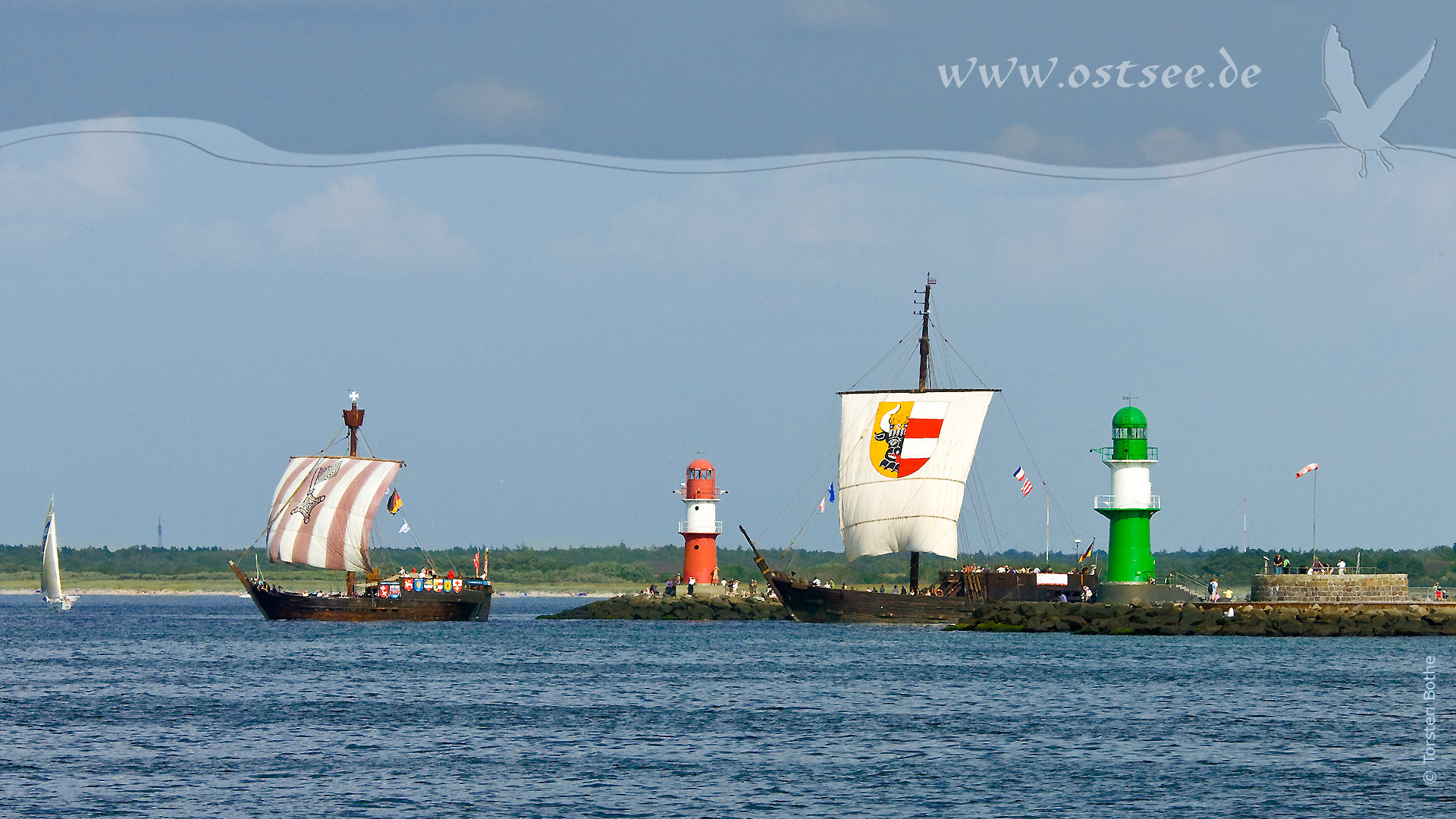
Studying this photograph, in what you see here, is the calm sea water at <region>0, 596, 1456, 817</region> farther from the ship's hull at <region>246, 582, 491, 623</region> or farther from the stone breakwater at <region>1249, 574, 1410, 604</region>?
the ship's hull at <region>246, 582, 491, 623</region>

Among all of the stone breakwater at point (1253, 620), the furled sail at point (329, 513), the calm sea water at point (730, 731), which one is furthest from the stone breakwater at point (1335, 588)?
the furled sail at point (329, 513)

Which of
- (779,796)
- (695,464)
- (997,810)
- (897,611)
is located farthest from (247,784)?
(695,464)

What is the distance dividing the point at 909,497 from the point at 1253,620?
2361 centimetres

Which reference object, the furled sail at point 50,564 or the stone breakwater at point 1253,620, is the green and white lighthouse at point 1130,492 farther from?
the furled sail at point 50,564

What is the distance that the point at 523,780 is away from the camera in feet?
99.2

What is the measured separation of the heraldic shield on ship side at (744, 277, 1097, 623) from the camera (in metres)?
88.9

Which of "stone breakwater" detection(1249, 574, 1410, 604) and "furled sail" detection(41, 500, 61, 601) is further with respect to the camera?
"furled sail" detection(41, 500, 61, 601)

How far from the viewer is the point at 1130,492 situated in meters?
74.5

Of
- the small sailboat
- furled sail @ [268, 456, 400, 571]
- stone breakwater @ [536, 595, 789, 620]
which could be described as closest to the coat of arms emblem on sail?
stone breakwater @ [536, 595, 789, 620]

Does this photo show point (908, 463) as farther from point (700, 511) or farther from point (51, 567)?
point (51, 567)

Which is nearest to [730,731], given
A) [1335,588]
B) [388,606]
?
[1335,588]

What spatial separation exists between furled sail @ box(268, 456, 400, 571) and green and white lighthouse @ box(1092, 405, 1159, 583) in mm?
43091

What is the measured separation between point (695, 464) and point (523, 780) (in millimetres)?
68621

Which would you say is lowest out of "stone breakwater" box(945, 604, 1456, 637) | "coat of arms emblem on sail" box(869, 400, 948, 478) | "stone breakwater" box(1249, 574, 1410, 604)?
"stone breakwater" box(945, 604, 1456, 637)
